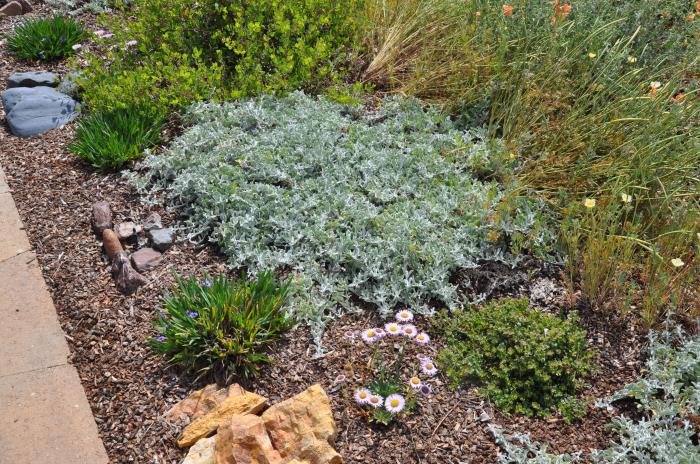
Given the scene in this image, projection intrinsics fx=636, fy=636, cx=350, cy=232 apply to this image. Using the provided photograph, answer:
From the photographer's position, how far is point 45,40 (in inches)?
242

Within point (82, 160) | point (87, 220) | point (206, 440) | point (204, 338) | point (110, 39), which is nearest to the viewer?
point (206, 440)

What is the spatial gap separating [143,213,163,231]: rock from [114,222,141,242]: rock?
2.2 inches

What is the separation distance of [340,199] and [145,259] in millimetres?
1279

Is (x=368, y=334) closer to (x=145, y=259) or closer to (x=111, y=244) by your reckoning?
(x=145, y=259)

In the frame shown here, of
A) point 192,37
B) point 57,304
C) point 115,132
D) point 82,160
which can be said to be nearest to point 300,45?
point 192,37

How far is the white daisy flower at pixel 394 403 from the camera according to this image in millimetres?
3000

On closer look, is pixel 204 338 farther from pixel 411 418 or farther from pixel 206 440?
pixel 411 418

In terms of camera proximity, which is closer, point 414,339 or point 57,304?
point 414,339

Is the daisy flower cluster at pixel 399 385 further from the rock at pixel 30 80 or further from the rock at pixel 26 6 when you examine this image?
the rock at pixel 26 6

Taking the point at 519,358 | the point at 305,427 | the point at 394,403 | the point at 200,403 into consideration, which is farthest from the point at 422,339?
the point at 200,403

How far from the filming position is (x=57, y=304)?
3.81m

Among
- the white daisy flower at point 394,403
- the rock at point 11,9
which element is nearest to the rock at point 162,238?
the white daisy flower at point 394,403

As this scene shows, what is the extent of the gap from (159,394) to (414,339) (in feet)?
4.48

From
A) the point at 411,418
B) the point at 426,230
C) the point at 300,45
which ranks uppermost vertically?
the point at 300,45
